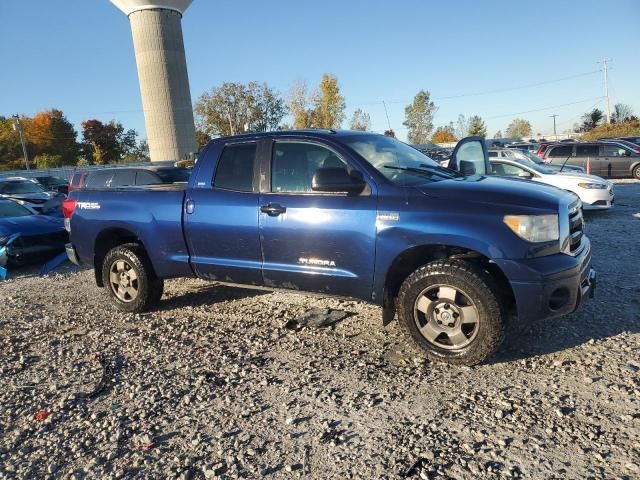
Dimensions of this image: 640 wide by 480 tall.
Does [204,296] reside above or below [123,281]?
below

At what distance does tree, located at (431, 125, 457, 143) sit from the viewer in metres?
89.2

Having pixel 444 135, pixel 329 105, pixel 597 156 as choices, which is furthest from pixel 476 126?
pixel 597 156

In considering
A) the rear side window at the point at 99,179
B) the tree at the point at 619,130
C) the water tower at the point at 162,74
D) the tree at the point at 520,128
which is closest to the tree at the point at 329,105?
the water tower at the point at 162,74

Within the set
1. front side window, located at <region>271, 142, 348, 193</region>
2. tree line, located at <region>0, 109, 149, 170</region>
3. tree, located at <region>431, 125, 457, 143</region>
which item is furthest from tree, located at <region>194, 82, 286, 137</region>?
front side window, located at <region>271, 142, 348, 193</region>

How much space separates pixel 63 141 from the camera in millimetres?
64500

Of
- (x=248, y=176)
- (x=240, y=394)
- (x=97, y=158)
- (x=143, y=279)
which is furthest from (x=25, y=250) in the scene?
(x=97, y=158)

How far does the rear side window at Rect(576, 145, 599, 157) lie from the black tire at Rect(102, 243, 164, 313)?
1850 centimetres

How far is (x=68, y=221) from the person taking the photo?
574 cm

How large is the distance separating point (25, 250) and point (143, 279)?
4.26 metres

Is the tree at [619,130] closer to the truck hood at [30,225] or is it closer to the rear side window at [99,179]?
the rear side window at [99,179]

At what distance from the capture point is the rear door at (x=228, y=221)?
436 centimetres

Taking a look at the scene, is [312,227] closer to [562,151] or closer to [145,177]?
[145,177]

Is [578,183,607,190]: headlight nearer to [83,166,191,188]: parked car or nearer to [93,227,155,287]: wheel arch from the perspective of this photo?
[83,166,191,188]: parked car

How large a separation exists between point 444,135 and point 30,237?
90.5 metres
